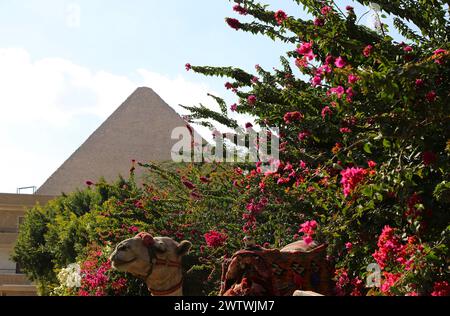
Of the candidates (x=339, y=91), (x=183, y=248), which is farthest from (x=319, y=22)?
(x=183, y=248)

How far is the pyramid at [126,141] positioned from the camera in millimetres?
38625

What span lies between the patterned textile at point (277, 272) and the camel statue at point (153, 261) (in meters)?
0.89

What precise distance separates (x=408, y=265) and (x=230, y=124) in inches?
291

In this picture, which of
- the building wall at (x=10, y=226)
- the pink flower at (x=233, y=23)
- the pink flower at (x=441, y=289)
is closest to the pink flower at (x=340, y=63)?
the pink flower at (x=441, y=289)

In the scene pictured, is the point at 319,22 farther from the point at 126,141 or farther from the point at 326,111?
the point at 126,141

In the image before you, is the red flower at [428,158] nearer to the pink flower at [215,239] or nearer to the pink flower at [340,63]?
the pink flower at [340,63]

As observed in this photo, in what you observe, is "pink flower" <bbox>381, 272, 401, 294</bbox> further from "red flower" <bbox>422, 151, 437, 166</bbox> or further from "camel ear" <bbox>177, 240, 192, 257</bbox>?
"camel ear" <bbox>177, 240, 192, 257</bbox>

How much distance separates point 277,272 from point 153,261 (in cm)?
113

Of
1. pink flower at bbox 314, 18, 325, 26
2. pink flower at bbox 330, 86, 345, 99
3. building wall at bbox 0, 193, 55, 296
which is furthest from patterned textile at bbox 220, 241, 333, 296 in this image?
building wall at bbox 0, 193, 55, 296

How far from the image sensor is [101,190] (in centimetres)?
3156

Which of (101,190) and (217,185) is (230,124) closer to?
(217,185)

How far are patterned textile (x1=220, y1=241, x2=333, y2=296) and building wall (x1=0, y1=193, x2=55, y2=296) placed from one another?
3676 cm
